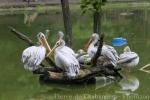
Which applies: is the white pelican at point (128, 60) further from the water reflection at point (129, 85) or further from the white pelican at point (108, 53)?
the white pelican at point (108, 53)

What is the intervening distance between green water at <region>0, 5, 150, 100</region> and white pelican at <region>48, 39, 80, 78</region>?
0.50 metres

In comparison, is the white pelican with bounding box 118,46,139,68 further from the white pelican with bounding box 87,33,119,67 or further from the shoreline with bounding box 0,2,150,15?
the shoreline with bounding box 0,2,150,15

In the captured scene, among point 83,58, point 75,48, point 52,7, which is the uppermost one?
point 83,58

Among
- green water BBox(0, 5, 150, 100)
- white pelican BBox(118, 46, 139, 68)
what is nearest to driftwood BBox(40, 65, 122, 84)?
green water BBox(0, 5, 150, 100)

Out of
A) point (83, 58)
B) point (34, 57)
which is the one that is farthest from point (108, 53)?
point (34, 57)

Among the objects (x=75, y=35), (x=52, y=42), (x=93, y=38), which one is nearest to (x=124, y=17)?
(x=75, y=35)

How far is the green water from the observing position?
41.8ft

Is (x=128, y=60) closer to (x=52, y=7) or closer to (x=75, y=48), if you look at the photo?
(x=75, y=48)

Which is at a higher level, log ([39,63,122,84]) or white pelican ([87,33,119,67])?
white pelican ([87,33,119,67])

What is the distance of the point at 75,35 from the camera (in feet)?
82.4

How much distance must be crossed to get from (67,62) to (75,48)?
22.9ft

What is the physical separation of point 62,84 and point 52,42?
8833mm

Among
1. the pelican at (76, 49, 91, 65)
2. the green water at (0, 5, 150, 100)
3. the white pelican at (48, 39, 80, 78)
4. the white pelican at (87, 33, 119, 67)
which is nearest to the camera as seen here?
the green water at (0, 5, 150, 100)

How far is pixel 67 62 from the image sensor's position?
12.8m
